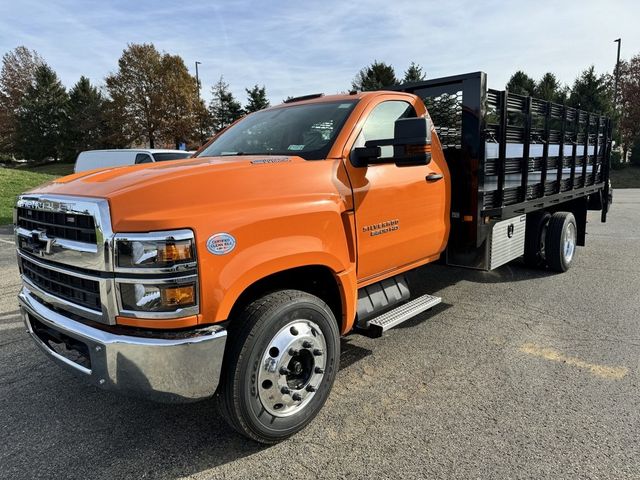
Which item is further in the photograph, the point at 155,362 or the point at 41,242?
the point at 41,242

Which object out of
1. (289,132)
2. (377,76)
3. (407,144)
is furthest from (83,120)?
(407,144)

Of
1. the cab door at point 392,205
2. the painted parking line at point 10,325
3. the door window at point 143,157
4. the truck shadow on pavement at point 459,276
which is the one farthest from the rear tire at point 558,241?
the door window at point 143,157

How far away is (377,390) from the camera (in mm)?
3330

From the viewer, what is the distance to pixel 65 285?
2541 millimetres

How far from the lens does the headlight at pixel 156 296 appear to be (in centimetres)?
221

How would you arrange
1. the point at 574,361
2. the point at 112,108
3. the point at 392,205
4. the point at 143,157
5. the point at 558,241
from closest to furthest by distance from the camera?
the point at 392,205 < the point at 574,361 < the point at 558,241 < the point at 143,157 < the point at 112,108

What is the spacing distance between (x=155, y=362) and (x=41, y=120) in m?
49.8

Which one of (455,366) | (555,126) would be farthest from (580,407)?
(555,126)

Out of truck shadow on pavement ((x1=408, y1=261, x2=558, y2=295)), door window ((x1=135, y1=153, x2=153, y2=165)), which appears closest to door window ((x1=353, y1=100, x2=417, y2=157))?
truck shadow on pavement ((x1=408, y1=261, x2=558, y2=295))

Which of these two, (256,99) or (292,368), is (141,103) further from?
(292,368)

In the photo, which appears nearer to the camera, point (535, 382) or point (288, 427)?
point (288, 427)

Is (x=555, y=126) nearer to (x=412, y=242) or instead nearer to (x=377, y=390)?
(x=412, y=242)

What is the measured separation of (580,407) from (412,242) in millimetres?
1635

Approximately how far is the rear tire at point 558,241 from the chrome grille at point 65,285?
230 inches
